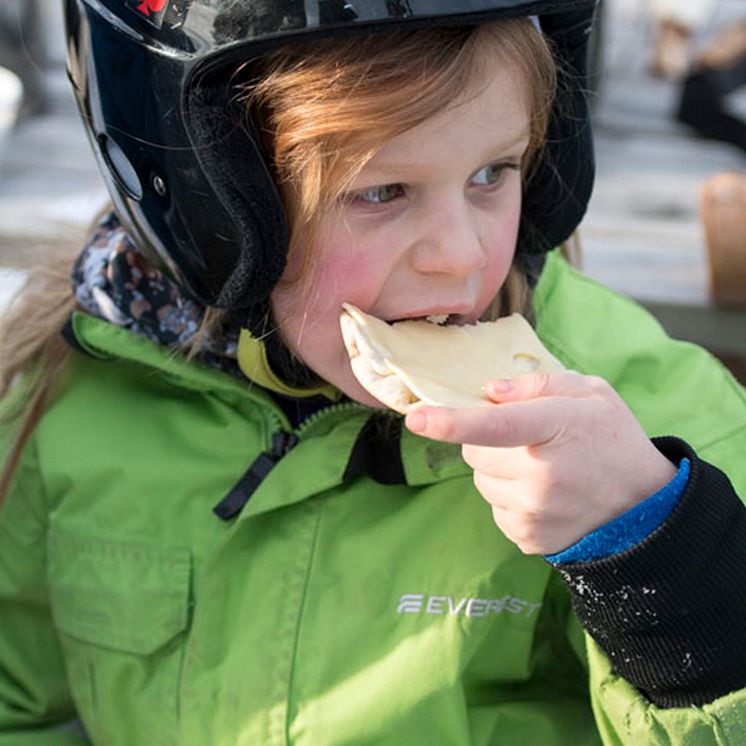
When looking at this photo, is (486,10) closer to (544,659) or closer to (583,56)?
(583,56)

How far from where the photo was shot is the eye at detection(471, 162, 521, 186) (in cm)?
153

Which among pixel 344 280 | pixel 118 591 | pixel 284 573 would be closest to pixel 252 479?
pixel 284 573

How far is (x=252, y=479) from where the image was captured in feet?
5.91

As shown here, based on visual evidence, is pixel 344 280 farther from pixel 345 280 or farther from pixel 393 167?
pixel 393 167

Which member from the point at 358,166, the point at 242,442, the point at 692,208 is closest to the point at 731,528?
the point at 358,166

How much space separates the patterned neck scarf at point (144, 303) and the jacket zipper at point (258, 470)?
118 millimetres

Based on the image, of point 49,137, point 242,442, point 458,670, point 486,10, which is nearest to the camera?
point 486,10

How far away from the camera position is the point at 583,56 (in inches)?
66.4

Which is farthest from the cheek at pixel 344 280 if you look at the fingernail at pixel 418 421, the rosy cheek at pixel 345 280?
the fingernail at pixel 418 421

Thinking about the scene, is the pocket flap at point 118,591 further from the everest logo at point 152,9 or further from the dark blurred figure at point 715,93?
the dark blurred figure at point 715,93

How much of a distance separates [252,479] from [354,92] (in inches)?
23.0

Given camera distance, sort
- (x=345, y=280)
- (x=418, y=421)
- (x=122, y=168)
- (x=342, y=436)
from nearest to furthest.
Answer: (x=418, y=421)
(x=345, y=280)
(x=122, y=168)
(x=342, y=436)

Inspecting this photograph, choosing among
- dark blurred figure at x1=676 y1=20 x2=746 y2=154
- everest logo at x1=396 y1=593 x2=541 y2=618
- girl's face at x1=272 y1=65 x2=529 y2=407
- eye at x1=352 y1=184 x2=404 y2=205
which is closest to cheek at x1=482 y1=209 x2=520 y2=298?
girl's face at x1=272 y1=65 x2=529 y2=407

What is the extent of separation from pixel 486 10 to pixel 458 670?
0.76 m
